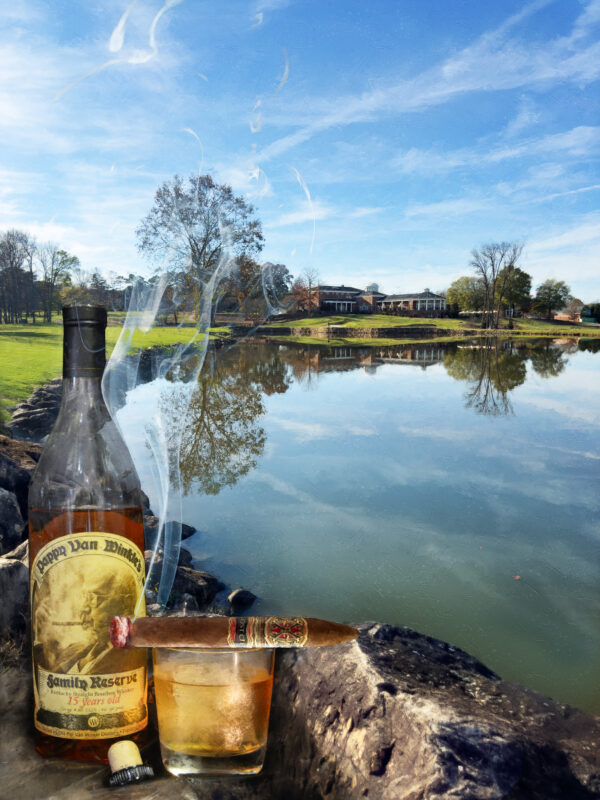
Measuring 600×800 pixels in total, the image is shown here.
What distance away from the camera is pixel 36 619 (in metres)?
1.65

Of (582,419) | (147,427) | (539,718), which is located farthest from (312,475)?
(582,419)

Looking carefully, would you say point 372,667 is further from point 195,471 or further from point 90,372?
point 195,471

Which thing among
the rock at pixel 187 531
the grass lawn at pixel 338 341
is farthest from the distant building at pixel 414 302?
the rock at pixel 187 531

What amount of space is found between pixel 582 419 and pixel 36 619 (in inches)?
571

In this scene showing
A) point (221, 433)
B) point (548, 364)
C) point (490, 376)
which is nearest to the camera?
point (221, 433)

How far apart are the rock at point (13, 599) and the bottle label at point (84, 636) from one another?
0.74 metres

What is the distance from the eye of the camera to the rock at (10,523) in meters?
3.78

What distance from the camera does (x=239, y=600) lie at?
4.84m

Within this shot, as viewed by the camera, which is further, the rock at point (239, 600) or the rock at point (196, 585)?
the rock at point (239, 600)

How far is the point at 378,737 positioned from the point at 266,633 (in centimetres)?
58

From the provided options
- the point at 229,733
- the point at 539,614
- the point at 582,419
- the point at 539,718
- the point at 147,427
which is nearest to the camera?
the point at 229,733

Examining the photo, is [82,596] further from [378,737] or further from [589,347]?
[589,347]

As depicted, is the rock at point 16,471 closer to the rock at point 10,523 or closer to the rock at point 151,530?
the rock at point 10,523

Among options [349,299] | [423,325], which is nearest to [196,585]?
[423,325]
